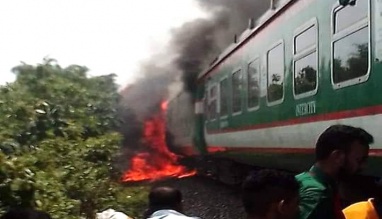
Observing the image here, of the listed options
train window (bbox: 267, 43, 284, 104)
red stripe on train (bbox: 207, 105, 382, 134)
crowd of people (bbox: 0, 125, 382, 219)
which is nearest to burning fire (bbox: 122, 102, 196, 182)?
train window (bbox: 267, 43, 284, 104)

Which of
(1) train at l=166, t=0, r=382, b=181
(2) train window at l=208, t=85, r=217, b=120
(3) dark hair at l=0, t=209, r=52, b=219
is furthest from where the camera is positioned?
(2) train window at l=208, t=85, r=217, b=120

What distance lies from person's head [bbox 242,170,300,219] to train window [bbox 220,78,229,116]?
11.4m

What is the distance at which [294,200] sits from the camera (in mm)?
3316

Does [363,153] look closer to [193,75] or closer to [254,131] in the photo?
[254,131]

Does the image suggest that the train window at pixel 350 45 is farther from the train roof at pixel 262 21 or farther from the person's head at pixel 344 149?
the person's head at pixel 344 149

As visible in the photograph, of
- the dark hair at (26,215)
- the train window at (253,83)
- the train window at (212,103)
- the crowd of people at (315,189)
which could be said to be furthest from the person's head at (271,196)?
the train window at (212,103)

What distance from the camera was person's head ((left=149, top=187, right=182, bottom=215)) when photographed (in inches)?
172

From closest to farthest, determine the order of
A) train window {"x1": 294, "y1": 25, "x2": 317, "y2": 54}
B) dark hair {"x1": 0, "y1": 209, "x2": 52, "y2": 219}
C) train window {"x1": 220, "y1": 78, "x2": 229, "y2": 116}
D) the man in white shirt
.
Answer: dark hair {"x1": 0, "y1": 209, "x2": 52, "y2": 219} < the man in white shirt < train window {"x1": 294, "y1": 25, "x2": 317, "y2": 54} < train window {"x1": 220, "y1": 78, "x2": 229, "y2": 116}

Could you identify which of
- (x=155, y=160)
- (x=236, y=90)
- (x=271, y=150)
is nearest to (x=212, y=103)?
(x=236, y=90)

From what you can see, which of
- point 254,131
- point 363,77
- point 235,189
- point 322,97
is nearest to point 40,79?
point 235,189

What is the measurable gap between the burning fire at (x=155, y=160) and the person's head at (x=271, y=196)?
676 inches

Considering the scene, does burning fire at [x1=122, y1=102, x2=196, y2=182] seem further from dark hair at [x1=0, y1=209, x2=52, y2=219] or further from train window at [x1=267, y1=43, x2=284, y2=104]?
dark hair at [x1=0, y1=209, x2=52, y2=219]

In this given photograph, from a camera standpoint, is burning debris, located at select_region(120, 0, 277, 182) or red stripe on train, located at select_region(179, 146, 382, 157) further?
burning debris, located at select_region(120, 0, 277, 182)

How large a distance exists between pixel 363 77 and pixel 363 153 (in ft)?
9.55
